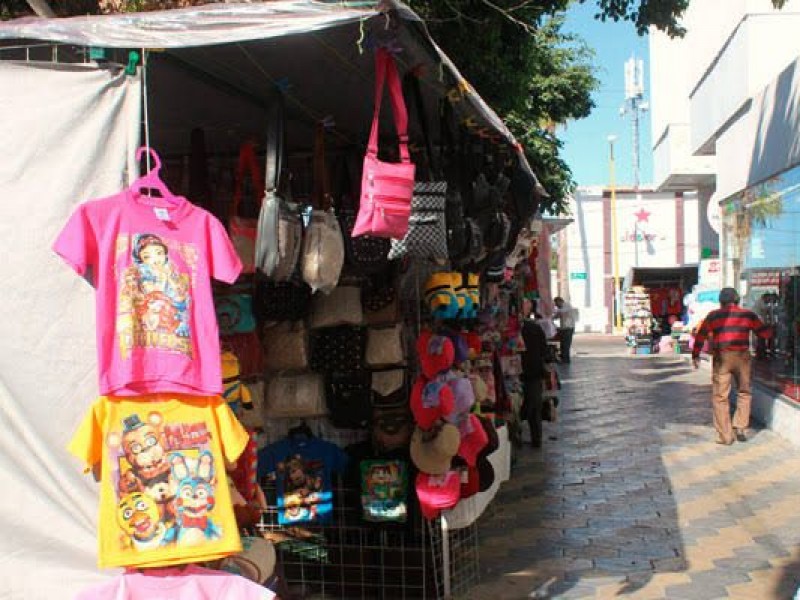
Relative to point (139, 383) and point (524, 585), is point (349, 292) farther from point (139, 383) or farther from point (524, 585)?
point (524, 585)

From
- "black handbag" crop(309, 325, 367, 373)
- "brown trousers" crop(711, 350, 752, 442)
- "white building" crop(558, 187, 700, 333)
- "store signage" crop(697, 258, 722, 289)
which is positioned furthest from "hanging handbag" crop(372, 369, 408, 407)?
"white building" crop(558, 187, 700, 333)

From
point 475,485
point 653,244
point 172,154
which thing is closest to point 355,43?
point 172,154

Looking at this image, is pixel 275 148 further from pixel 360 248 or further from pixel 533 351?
pixel 533 351

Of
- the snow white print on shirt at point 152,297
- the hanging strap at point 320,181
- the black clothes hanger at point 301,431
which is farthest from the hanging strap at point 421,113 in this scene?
the black clothes hanger at point 301,431

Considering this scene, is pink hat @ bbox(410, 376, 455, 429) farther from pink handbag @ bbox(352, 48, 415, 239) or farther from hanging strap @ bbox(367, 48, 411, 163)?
hanging strap @ bbox(367, 48, 411, 163)

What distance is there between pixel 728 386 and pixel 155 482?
28.3ft

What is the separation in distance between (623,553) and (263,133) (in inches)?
152

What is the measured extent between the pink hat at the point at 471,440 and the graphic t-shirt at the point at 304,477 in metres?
0.72

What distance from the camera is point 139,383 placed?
9.27ft

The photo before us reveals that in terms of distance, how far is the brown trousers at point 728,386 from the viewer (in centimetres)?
985

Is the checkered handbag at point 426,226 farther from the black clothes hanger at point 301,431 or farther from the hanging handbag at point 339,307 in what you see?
the black clothes hanger at point 301,431

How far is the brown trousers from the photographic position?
9852 mm

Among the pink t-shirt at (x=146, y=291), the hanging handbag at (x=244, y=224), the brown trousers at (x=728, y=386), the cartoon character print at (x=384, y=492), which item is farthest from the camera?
the brown trousers at (x=728, y=386)

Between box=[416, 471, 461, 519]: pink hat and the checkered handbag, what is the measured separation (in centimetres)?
134
